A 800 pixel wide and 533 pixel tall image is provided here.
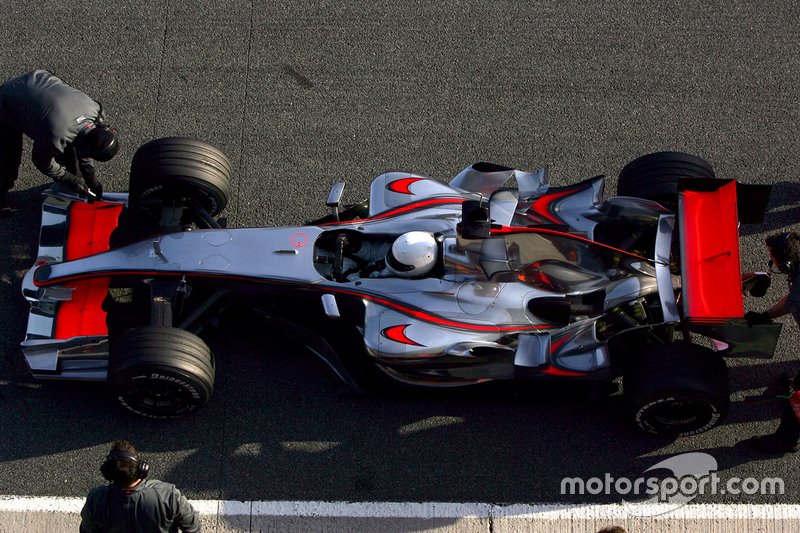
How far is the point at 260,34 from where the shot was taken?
27.2ft

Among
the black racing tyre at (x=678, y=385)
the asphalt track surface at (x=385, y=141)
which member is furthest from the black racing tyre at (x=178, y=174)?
the black racing tyre at (x=678, y=385)

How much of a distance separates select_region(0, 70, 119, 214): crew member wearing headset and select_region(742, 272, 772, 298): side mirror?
4613 millimetres

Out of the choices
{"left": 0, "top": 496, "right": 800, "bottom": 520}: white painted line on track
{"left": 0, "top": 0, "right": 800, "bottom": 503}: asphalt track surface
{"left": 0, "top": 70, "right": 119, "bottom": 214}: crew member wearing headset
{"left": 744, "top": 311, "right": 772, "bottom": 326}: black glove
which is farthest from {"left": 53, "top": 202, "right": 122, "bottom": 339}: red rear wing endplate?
{"left": 744, "top": 311, "right": 772, "bottom": 326}: black glove

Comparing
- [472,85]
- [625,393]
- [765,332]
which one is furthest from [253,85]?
[765,332]

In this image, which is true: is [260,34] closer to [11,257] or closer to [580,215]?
[11,257]

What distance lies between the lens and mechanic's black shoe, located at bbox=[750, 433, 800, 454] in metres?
6.38

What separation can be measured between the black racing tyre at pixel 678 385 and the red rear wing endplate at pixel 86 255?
3627 mm

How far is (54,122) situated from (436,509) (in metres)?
3.79

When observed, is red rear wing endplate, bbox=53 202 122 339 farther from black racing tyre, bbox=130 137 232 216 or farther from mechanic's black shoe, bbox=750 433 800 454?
mechanic's black shoe, bbox=750 433 800 454

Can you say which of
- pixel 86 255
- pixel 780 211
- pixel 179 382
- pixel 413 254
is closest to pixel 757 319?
pixel 780 211

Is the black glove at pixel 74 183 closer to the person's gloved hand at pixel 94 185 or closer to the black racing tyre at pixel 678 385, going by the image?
the person's gloved hand at pixel 94 185

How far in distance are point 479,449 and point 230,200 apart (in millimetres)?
2849

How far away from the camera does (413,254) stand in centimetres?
606

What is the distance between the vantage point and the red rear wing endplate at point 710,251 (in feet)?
19.1
